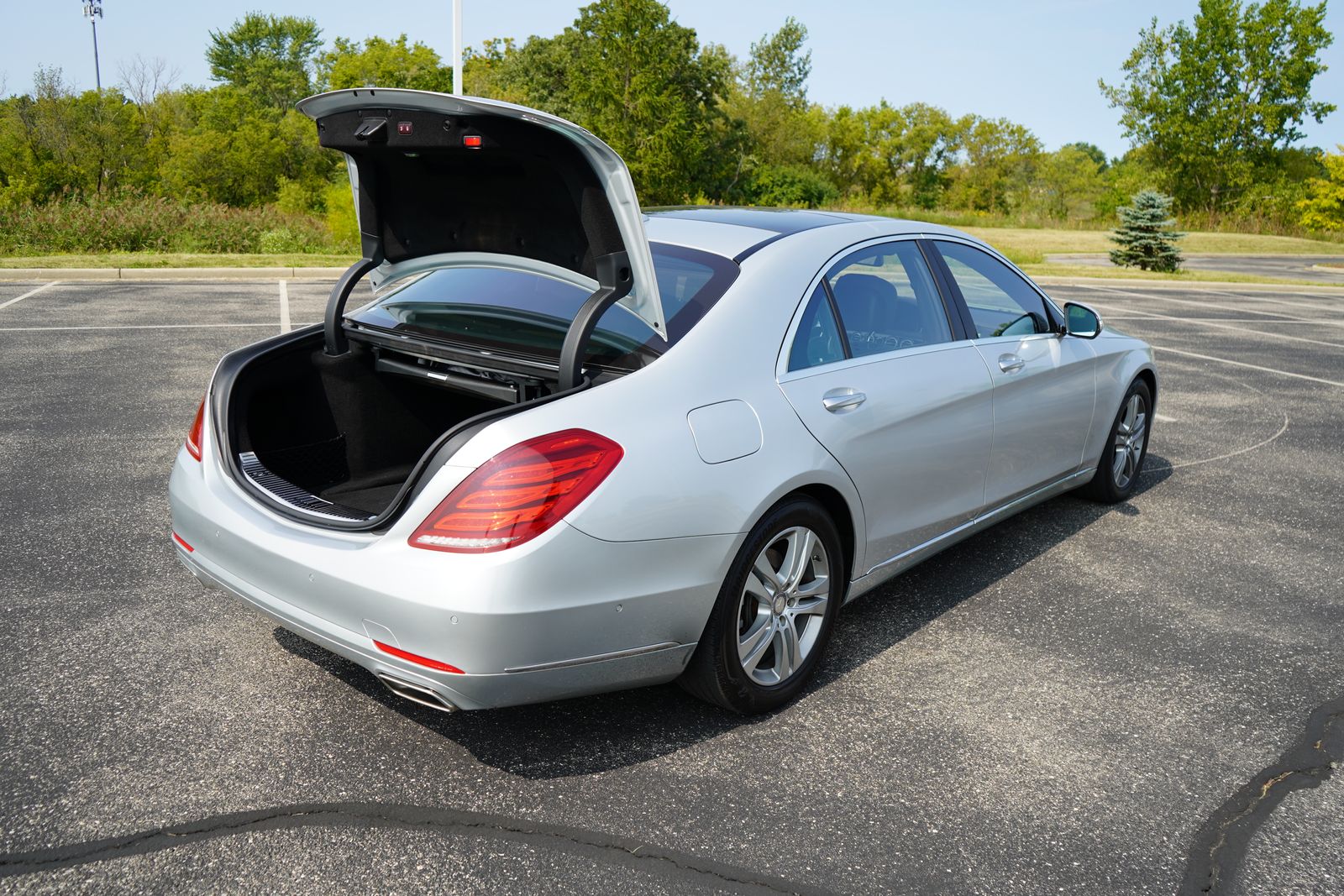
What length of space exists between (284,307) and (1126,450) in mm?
10184

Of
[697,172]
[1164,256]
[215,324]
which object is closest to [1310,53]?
[697,172]

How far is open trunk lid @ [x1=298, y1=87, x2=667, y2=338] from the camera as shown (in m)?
3.05

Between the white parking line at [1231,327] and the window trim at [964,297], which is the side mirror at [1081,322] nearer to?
the window trim at [964,297]

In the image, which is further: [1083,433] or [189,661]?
[1083,433]

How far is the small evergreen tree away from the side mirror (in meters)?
21.8

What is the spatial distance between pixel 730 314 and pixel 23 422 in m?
5.62

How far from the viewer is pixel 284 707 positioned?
11.2ft

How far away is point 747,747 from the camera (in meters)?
3.28

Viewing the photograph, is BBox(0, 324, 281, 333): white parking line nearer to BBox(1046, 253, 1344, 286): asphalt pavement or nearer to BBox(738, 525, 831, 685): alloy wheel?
BBox(738, 525, 831, 685): alloy wheel

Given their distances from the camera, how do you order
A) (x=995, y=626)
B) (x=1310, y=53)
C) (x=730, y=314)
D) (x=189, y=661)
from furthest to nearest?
(x=1310, y=53) < (x=995, y=626) < (x=189, y=661) < (x=730, y=314)

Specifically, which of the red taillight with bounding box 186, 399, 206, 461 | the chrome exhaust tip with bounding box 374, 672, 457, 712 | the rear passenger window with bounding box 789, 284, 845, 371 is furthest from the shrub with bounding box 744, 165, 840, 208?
the chrome exhaust tip with bounding box 374, 672, 457, 712

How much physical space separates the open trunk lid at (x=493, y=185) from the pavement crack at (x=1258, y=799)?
81.9 inches

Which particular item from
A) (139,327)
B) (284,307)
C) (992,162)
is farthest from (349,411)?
(992,162)

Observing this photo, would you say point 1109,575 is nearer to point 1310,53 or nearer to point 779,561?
point 779,561
